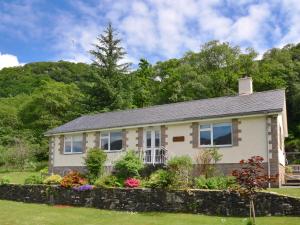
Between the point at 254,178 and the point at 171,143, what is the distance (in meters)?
11.5

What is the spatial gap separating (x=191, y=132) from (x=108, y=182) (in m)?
6.34

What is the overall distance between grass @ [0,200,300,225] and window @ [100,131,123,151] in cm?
870

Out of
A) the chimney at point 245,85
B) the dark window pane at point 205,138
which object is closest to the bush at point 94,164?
the dark window pane at point 205,138

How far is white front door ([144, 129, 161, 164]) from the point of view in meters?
24.5

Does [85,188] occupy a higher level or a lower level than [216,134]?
lower

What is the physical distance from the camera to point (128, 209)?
17094mm

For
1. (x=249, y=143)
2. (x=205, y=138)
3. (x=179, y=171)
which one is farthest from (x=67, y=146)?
→ (x=249, y=143)

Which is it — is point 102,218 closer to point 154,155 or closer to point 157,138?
point 154,155

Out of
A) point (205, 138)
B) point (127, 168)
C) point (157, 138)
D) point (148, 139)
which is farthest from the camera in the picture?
point (148, 139)

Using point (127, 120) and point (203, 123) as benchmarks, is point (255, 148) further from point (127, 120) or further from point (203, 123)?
point (127, 120)

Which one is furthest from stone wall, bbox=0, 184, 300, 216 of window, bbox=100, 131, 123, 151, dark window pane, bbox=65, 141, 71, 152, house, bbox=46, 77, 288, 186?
Answer: dark window pane, bbox=65, 141, 71, 152

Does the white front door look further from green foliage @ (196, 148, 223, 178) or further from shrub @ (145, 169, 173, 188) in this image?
shrub @ (145, 169, 173, 188)

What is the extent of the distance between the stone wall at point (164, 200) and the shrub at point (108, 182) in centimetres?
48

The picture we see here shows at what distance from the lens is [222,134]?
71.6ft
